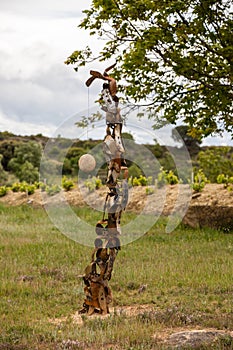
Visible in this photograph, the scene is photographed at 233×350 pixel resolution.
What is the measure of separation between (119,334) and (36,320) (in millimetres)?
1438

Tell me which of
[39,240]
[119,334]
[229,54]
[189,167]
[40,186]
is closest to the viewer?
[119,334]

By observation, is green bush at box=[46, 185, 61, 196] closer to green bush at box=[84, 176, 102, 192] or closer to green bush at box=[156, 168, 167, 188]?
green bush at box=[84, 176, 102, 192]

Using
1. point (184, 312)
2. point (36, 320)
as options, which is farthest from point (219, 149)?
point (36, 320)

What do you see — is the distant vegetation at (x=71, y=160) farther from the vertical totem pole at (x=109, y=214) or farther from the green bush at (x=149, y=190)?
the vertical totem pole at (x=109, y=214)

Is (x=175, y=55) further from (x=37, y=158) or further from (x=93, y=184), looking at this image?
(x=37, y=158)

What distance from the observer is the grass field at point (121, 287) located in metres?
6.62

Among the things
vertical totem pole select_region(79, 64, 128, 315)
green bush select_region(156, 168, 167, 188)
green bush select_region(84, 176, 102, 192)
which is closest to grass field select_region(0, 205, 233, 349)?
vertical totem pole select_region(79, 64, 128, 315)

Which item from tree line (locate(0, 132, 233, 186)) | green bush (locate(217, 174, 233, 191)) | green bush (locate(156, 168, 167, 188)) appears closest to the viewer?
green bush (locate(217, 174, 233, 191))

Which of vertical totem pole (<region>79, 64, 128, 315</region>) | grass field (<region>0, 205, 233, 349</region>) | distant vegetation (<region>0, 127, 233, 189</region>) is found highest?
distant vegetation (<region>0, 127, 233, 189</region>)

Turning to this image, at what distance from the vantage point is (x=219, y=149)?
1438 cm

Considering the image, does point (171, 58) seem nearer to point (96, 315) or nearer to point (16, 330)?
point (96, 315)

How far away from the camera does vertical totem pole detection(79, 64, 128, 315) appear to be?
7691mm

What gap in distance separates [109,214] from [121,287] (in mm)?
2128

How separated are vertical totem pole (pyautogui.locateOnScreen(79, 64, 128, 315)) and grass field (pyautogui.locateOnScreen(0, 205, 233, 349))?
0.33 meters
